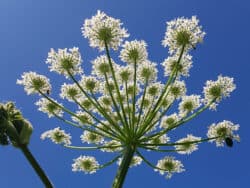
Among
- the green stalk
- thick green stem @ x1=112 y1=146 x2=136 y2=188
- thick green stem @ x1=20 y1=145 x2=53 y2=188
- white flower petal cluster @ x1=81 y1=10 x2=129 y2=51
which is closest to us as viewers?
the green stalk

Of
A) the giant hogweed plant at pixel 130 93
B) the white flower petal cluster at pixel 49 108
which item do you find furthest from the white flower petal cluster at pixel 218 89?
the white flower petal cluster at pixel 49 108

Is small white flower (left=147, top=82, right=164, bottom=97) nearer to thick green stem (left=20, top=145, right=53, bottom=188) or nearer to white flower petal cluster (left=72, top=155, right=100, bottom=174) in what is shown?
white flower petal cluster (left=72, top=155, right=100, bottom=174)

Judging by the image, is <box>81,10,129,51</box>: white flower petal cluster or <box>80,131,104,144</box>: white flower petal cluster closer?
<box>81,10,129,51</box>: white flower petal cluster

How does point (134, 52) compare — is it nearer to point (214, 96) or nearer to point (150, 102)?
point (150, 102)

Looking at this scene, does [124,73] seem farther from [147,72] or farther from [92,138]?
[92,138]

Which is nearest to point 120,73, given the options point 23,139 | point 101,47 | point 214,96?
point 101,47

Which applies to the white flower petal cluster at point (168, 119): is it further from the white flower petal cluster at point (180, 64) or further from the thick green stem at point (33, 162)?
the thick green stem at point (33, 162)

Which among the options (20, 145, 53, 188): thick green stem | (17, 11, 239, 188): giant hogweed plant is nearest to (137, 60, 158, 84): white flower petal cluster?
(17, 11, 239, 188): giant hogweed plant
